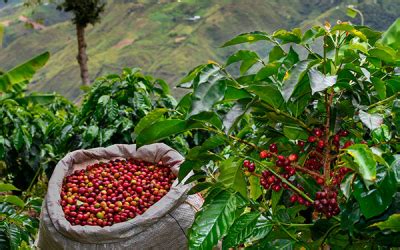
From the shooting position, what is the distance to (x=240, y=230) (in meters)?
1.72

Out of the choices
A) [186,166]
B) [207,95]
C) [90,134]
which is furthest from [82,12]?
[207,95]

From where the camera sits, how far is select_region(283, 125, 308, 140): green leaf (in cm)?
180

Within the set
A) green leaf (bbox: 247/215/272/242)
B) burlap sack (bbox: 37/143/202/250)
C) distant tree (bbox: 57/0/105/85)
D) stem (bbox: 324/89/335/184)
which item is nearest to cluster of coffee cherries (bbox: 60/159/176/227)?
burlap sack (bbox: 37/143/202/250)

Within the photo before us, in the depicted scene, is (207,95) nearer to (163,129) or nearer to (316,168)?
(163,129)

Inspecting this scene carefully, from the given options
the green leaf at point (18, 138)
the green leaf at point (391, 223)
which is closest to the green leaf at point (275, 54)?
the green leaf at point (391, 223)

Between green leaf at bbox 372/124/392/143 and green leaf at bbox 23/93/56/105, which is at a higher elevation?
green leaf at bbox 23/93/56/105

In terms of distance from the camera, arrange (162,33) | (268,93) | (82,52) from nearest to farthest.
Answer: (268,93), (82,52), (162,33)

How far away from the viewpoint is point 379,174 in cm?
148

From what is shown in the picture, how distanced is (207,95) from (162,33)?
6329cm

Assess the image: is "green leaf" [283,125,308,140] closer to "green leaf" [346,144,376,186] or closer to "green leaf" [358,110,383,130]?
"green leaf" [358,110,383,130]

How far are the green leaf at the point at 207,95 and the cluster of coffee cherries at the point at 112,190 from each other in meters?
1.69

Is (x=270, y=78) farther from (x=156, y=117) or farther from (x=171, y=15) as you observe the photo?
(x=171, y=15)

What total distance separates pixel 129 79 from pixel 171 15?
208 ft

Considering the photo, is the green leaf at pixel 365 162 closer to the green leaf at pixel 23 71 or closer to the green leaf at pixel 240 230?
the green leaf at pixel 240 230
